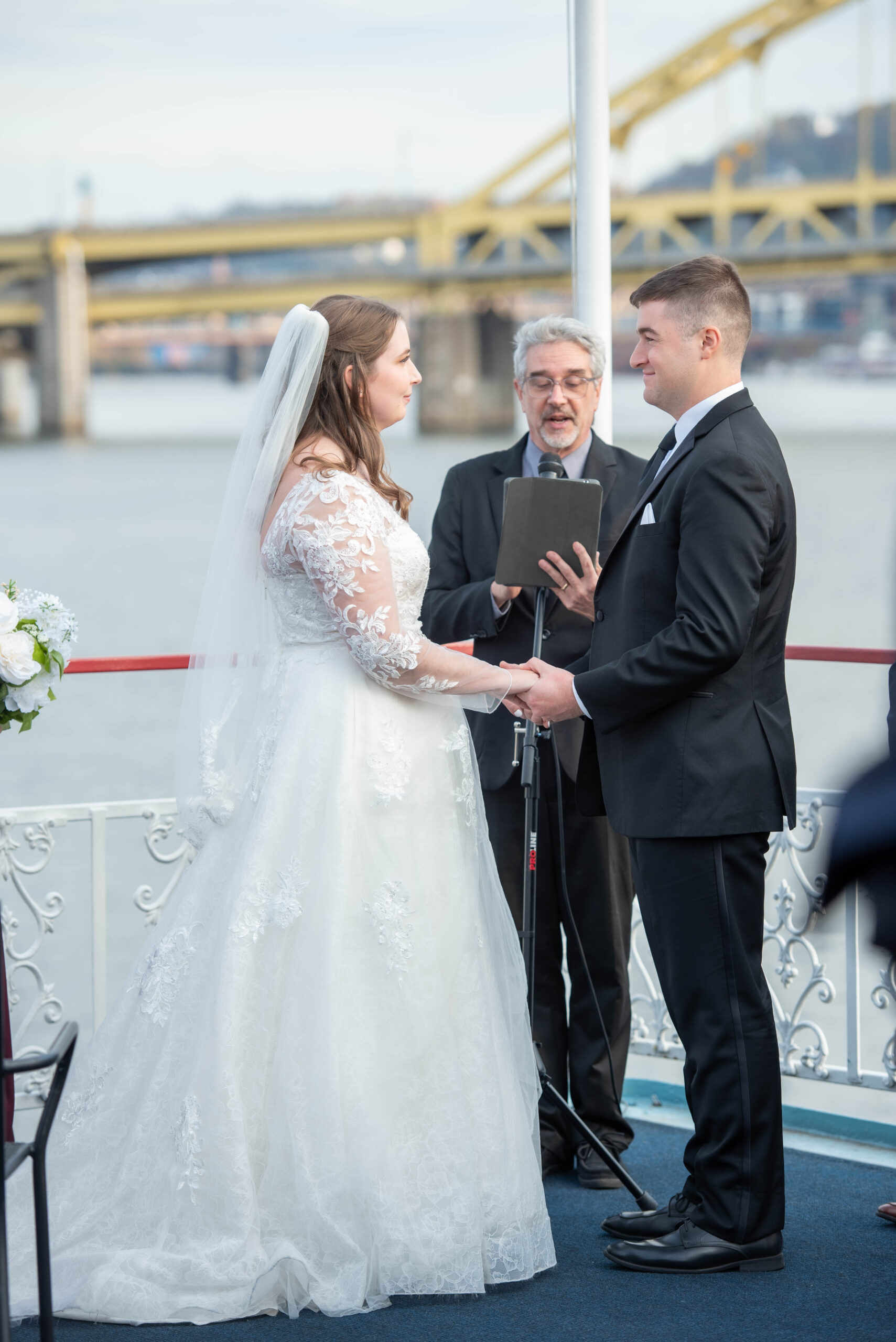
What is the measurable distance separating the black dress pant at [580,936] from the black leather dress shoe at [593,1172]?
50 mm

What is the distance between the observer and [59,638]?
219 centimetres

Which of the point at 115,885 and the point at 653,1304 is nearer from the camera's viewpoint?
the point at 653,1304

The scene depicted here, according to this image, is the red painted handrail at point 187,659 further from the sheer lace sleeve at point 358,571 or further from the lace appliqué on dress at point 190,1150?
the lace appliqué on dress at point 190,1150

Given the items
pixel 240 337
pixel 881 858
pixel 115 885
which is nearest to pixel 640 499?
pixel 881 858

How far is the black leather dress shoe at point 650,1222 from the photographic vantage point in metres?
2.37

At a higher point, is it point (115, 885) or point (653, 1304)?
point (653, 1304)

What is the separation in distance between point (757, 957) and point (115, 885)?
10.1 metres

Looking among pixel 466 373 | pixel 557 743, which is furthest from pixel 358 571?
pixel 466 373

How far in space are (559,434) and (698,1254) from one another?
1550 millimetres

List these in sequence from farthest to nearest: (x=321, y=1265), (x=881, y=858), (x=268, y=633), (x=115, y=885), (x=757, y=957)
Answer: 1. (x=115, y=885)
2. (x=268, y=633)
3. (x=757, y=957)
4. (x=321, y=1265)
5. (x=881, y=858)

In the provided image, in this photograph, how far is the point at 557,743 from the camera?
2770 mm

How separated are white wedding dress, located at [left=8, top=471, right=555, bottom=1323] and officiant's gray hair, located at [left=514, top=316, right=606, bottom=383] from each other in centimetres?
61

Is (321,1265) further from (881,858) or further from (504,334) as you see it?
(504,334)

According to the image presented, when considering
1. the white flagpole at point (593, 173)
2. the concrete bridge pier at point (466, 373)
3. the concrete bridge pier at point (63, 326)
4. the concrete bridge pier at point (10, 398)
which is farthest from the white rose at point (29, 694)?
the concrete bridge pier at point (10, 398)
